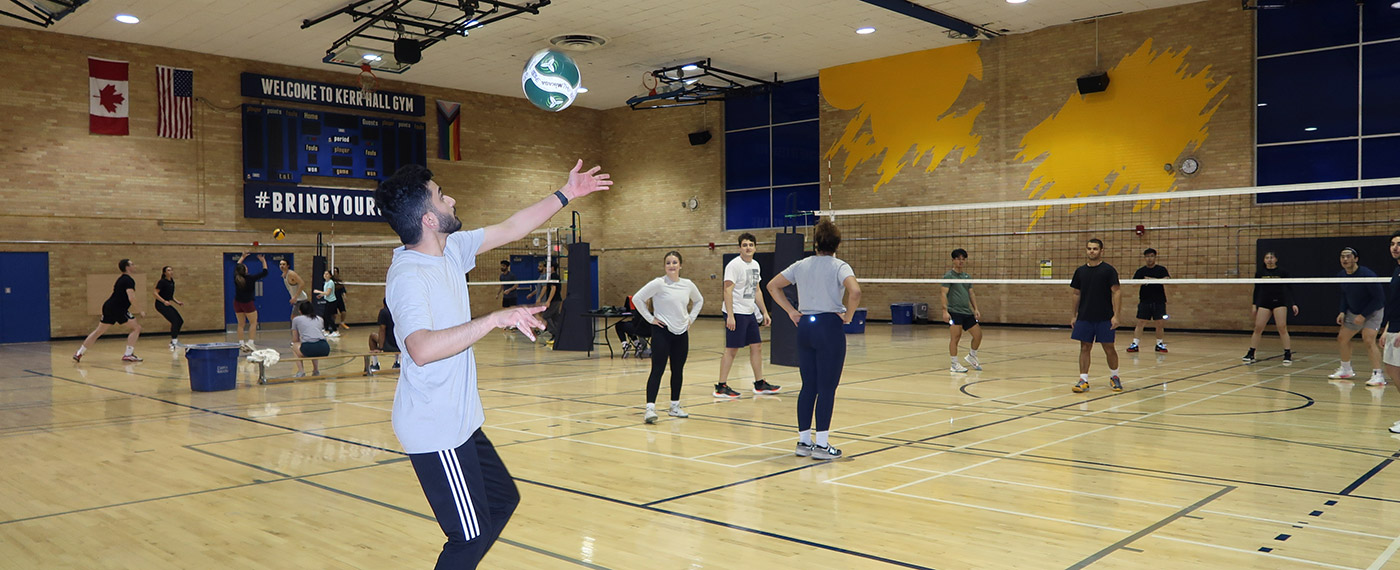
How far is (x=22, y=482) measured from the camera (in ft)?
20.2

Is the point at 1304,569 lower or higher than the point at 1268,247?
lower

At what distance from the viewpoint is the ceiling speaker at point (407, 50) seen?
17533 mm

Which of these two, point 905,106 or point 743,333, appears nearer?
point 743,333

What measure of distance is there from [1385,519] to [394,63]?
19517 millimetres

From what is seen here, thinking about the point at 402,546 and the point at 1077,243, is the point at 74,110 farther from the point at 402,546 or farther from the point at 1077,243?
the point at 1077,243

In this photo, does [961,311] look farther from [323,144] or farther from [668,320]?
[323,144]

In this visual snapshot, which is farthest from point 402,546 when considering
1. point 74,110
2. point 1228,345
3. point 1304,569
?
point 74,110

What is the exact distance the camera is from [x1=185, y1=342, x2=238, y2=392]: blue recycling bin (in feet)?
35.2

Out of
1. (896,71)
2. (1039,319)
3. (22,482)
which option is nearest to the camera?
(22,482)

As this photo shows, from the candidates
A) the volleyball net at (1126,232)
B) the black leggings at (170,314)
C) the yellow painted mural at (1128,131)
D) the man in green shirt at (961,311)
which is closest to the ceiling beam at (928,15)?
the yellow painted mural at (1128,131)

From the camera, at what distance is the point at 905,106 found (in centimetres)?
2189

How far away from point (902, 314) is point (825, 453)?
15907 mm

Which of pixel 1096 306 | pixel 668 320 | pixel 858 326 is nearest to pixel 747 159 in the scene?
pixel 858 326

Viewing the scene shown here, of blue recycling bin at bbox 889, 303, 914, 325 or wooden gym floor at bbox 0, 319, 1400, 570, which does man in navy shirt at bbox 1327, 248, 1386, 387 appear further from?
blue recycling bin at bbox 889, 303, 914, 325
